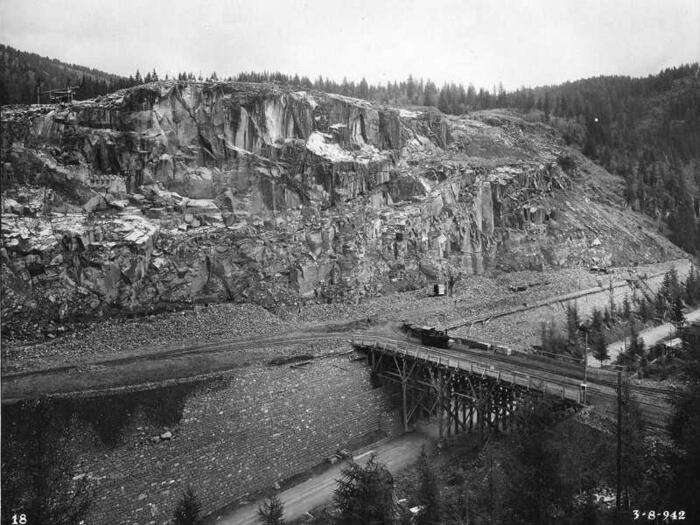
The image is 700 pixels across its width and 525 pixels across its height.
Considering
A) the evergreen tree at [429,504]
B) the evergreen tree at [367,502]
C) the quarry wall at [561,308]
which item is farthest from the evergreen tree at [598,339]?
the evergreen tree at [367,502]

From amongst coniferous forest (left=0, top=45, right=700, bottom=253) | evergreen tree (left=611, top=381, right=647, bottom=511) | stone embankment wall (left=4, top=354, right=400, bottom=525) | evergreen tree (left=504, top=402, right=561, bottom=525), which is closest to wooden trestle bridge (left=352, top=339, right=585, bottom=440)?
stone embankment wall (left=4, top=354, right=400, bottom=525)

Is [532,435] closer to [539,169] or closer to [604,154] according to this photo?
[539,169]

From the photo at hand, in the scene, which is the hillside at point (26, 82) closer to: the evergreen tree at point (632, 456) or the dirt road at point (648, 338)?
the evergreen tree at point (632, 456)

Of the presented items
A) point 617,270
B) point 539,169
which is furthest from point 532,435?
point 539,169

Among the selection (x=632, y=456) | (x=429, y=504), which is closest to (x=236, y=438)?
(x=429, y=504)

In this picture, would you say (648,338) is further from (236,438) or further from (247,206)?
(247,206)

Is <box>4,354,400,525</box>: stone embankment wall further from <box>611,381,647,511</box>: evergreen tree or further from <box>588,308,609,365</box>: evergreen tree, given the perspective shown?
<box>588,308,609,365</box>: evergreen tree

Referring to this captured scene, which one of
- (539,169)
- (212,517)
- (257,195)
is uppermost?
(539,169)
